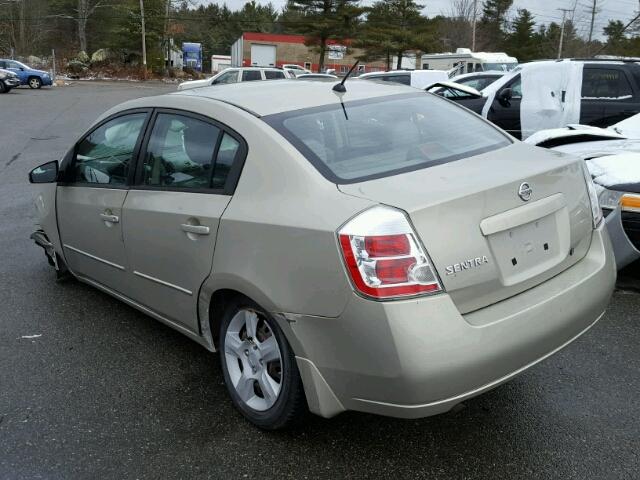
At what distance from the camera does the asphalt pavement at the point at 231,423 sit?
8.49 ft

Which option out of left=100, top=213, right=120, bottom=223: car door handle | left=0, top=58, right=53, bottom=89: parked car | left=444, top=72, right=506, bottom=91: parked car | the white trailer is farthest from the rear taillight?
left=0, top=58, right=53, bottom=89: parked car

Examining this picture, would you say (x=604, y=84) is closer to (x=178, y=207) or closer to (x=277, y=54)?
(x=178, y=207)

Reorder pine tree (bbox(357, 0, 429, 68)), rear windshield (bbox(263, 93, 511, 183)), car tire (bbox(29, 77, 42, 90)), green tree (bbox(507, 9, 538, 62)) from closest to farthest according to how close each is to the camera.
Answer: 1. rear windshield (bbox(263, 93, 511, 183))
2. car tire (bbox(29, 77, 42, 90))
3. pine tree (bbox(357, 0, 429, 68))
4. green tree (bbox(507, 9, 538, 62))

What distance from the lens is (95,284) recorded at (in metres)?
4.09

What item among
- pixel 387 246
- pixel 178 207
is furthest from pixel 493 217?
pixel 178 207

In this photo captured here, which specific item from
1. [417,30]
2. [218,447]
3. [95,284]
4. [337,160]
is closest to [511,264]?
[337,160]

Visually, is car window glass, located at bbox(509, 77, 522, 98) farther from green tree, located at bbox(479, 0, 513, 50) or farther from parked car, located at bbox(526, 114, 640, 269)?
green tree, located at bbox(479, 0, 513, 50)

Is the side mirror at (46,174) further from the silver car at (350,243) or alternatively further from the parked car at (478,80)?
the parked car at (478,80)

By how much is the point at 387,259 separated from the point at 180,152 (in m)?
1.51

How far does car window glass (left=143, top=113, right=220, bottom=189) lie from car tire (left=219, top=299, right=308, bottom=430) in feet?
2.33

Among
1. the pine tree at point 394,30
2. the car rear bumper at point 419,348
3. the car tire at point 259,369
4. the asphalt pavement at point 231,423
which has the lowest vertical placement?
the asphalt pavement at point 231,423

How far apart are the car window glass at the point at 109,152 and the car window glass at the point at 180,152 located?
21cm

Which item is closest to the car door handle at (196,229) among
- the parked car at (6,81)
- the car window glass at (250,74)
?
the car window glass at (250,74)

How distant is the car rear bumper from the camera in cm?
220
